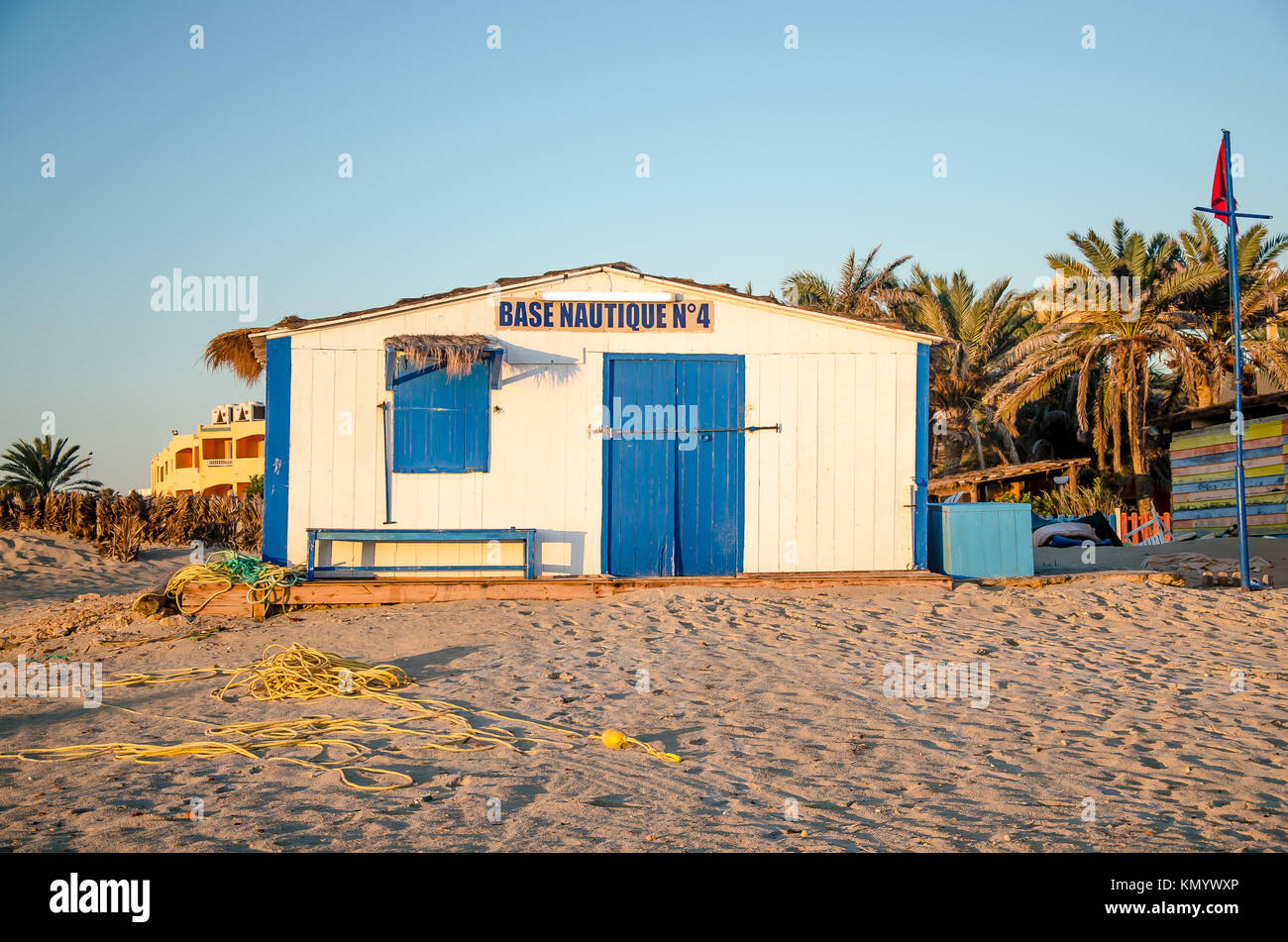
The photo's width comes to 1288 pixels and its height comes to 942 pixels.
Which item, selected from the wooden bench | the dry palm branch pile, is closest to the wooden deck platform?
the wooden bench

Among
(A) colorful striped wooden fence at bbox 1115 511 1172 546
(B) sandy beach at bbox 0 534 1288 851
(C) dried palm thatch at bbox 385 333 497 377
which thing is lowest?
(B) sandy beach at bbox 0 534 1288 851

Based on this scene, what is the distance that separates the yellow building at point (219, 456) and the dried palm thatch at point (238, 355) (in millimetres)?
29556

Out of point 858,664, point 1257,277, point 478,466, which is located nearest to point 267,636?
point 478,466

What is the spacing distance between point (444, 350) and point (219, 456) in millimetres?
38211

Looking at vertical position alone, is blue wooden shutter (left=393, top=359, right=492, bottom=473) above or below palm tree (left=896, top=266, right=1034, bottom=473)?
below

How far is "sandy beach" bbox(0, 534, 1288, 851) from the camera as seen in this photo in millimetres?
4422

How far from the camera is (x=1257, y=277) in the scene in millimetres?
23219

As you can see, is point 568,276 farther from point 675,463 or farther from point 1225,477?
point 1225,477

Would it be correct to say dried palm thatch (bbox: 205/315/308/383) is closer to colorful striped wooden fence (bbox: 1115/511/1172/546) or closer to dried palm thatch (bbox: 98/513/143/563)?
dried palm thatch (bbox: 98/513/143/563)

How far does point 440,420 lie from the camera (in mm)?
11398

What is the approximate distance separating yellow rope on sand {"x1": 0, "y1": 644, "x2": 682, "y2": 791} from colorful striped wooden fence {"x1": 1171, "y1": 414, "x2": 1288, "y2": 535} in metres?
19.0

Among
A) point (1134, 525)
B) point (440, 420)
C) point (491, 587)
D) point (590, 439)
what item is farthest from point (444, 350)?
point (1134, 525)

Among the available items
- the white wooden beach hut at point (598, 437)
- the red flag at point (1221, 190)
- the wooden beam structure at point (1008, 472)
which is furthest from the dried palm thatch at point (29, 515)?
the red flag at point (1221, 190)
